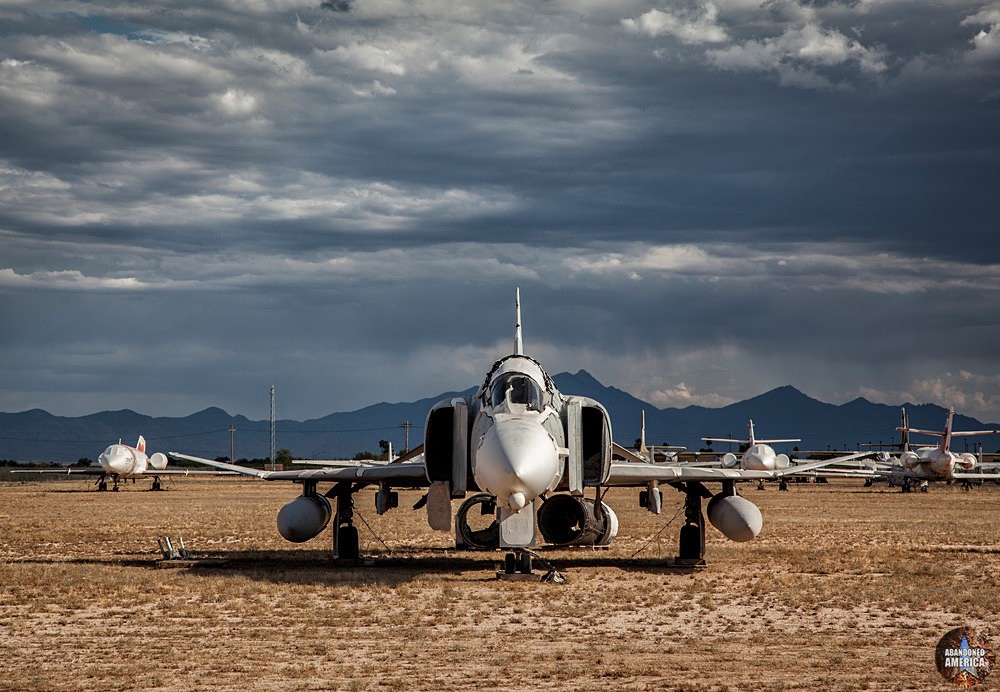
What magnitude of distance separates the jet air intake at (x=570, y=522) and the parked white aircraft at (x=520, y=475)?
0.06ft

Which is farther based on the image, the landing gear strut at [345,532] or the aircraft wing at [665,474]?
the landing gear strut at [345,532]

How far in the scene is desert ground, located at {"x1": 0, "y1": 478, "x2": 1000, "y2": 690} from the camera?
10.5m

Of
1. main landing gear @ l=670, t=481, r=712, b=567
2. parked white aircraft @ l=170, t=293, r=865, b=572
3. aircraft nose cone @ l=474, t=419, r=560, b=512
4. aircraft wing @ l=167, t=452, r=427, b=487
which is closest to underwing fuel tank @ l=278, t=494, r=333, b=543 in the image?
parked white aircraft @ l=170, t=293, r=865, b=572

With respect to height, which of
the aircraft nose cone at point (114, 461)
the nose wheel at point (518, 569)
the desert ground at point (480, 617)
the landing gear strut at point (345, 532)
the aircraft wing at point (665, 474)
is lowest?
the desert ground at point (480, 617)

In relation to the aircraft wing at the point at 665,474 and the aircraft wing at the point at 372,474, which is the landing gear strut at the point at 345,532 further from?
the aircraft wing at the point at 665,474

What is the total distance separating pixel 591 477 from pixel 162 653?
9.30 m

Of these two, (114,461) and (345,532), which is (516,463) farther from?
(114,461)

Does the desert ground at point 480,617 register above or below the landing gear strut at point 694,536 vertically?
below

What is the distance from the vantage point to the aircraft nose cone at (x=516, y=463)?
1573 centimetres

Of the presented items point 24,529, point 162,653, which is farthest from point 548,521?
point 24,529

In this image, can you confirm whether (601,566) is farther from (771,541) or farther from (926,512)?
(926,512)

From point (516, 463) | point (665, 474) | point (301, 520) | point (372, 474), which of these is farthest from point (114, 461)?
point (516, 463)

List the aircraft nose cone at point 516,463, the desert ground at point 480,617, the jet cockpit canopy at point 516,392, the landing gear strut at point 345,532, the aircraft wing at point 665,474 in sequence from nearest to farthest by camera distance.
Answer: the desert ground at point 480,617 < the aircraft nose cone at point 516,463 < the jet cockpit canopy at point 516,392 < the aircraft wing at point 665,474 < the landing gear strut at point 345,532

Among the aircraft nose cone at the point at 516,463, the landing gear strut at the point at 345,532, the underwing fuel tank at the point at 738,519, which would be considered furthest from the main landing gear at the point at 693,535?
the landing gear strut at the point at 345,532
